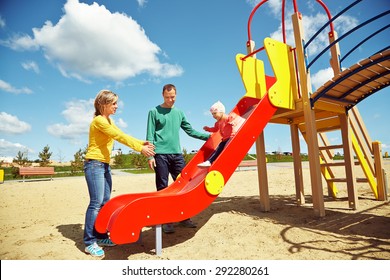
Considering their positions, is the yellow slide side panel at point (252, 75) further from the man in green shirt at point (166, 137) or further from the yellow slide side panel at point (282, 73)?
the man in green shirt at point (166, 137)

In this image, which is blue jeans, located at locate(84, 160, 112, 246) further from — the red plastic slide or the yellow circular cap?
the yellow circular cap

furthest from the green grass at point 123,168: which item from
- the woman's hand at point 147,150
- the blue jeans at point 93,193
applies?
the blue jeans at point 93,193

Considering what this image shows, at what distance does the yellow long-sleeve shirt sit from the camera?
263cm

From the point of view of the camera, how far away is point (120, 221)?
87.0 inches

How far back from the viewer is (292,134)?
459cm

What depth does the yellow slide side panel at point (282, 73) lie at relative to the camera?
3.50 metres

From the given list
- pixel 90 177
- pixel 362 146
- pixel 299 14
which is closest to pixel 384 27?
pixel 299 14

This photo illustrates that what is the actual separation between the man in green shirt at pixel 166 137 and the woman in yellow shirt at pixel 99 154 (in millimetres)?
462

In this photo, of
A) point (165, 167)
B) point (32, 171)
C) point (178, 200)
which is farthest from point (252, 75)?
point (32, 171)

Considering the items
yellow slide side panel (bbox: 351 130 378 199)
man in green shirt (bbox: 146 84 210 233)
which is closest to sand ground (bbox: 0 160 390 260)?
yellow slide side panel (bbox: 351 130 378 199)

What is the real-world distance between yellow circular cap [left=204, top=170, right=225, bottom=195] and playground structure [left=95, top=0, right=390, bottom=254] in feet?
0.03

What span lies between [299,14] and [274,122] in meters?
1.68
